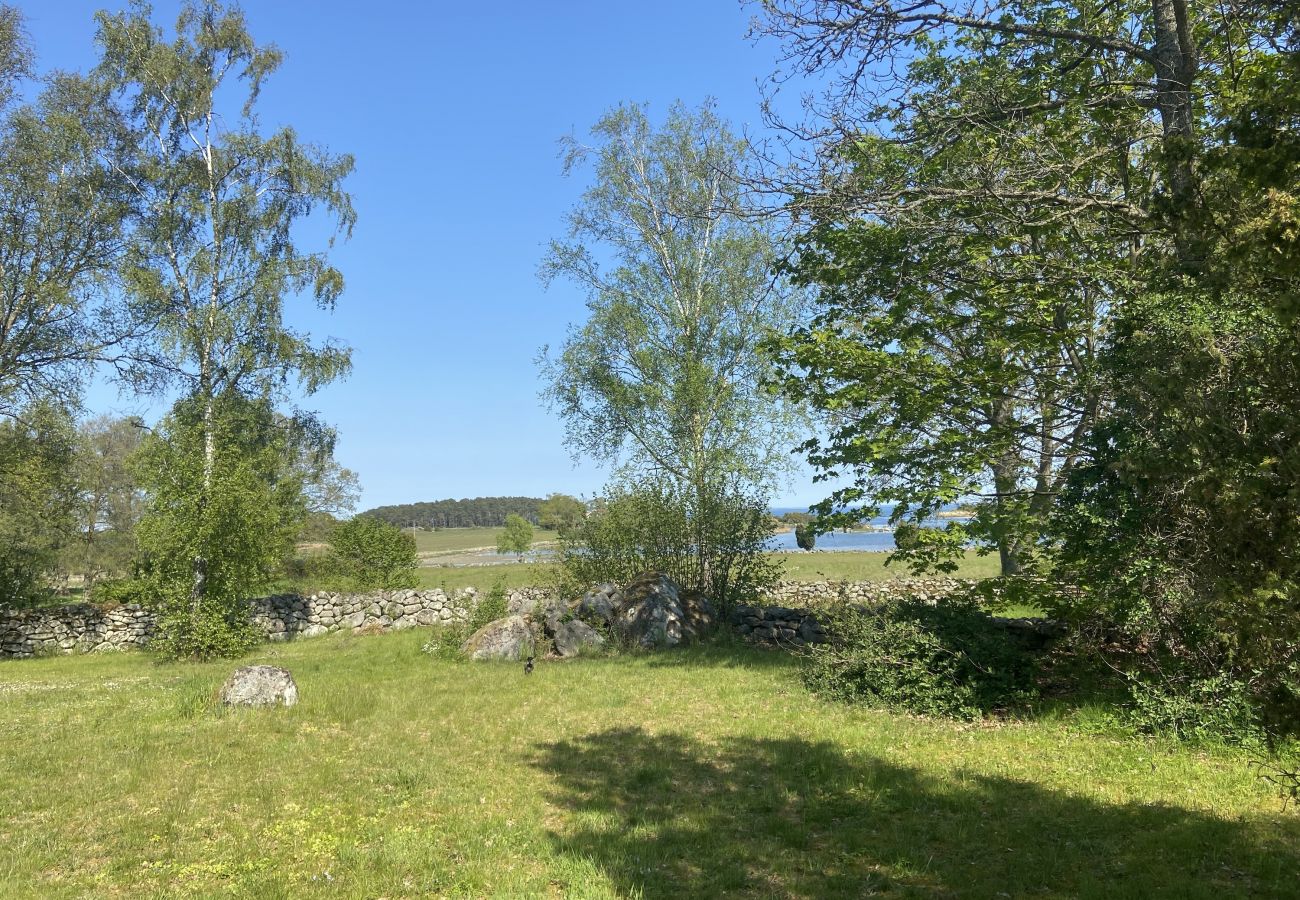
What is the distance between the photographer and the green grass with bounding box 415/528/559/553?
10688cm

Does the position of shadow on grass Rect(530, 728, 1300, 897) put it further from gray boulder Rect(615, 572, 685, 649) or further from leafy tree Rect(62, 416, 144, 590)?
leafy tree Rect(62, 416, 144, 590)

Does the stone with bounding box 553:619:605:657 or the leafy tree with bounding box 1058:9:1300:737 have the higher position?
the leafy tree with bounding box 1058:9:1300:737

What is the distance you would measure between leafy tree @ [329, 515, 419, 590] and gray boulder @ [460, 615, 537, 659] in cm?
1172

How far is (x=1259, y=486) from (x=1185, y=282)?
3.80 m

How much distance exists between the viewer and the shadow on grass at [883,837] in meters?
5.33

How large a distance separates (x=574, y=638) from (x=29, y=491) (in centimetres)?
2044

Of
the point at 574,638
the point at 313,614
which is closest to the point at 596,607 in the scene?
the point at 574,638

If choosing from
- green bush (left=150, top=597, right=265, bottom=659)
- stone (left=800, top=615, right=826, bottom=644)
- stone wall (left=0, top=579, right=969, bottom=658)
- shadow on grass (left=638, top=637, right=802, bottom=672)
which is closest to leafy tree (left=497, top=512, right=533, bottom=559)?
stone wall (left=0, top=579, right=969, bottom=658)

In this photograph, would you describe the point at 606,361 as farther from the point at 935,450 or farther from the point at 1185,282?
the point at 1185,282

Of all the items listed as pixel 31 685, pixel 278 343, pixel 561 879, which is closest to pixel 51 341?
pixel 278 343

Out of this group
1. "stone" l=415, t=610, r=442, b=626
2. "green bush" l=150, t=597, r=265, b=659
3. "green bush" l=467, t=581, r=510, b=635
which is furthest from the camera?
"stone" l=415, t=610, r=442, b=626

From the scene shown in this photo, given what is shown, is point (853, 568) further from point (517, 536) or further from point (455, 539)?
point (455, 539)

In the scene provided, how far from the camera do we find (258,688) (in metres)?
11.7

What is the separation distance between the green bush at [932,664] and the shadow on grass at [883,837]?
8.14ft
